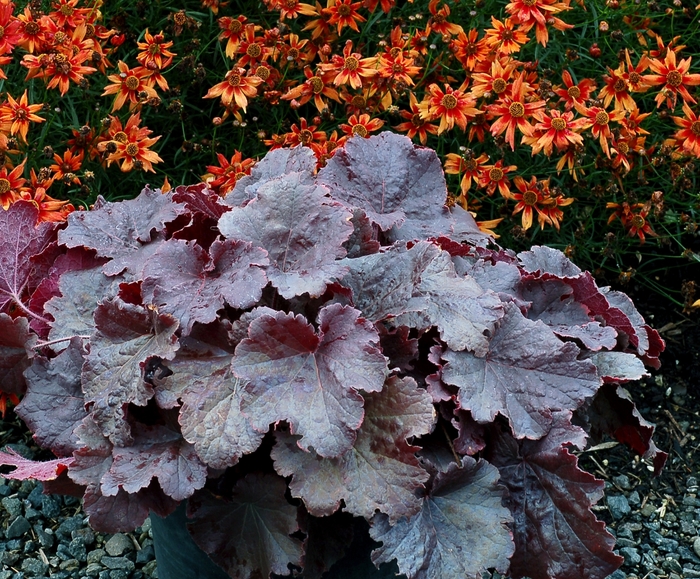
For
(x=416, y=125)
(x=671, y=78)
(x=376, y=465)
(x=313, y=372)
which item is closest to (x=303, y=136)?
(x=416, y=125)

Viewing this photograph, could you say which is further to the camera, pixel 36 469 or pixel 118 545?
pixel 118 545

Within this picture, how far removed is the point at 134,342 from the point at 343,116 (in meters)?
1.49

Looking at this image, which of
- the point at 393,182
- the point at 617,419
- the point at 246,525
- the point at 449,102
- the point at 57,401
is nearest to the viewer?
the point at 246,525

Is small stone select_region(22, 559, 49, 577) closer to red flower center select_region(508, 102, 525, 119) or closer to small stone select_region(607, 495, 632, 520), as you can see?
small stone select_region(607, 495, 632, 520)

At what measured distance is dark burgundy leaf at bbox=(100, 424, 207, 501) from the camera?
1272 mm

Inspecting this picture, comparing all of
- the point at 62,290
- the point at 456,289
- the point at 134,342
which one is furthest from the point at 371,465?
the point at 62,290

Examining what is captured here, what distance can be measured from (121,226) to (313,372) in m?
0.59

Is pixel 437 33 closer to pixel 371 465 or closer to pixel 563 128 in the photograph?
pixel 563 128

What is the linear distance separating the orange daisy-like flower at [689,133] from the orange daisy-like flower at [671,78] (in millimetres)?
55

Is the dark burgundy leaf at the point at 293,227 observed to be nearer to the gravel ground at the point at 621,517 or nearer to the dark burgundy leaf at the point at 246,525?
the dark burgundy leaf at the point at 246,525

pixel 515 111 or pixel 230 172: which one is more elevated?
pixel 515 111

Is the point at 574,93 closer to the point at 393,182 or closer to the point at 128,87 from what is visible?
the point at 393,182

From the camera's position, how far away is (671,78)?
90.7 inches

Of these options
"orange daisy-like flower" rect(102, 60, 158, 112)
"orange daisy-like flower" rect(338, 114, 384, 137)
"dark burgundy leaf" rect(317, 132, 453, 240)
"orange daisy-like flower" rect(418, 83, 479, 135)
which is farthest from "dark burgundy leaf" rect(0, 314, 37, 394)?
"orange daisy-like flower" rect(418, 83, 479, 135)
